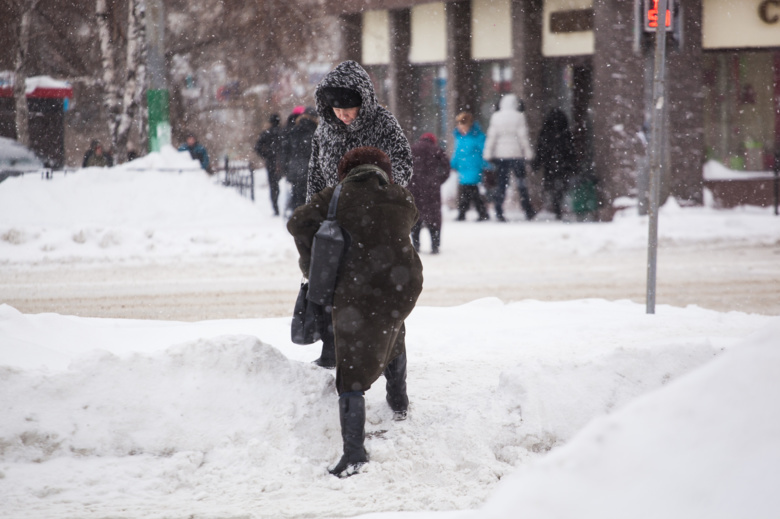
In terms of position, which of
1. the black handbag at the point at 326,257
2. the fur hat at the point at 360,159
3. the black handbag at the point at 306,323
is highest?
the fur hat at the point at 360,159

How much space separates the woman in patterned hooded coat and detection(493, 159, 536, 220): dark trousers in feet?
33.2

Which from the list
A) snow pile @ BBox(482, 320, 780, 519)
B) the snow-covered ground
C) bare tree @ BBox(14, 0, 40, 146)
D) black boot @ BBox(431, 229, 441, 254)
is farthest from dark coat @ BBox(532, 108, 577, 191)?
snow pile @ BBox(482, 320, 780, 519)

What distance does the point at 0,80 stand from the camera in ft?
44.2

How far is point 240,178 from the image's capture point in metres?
15.0

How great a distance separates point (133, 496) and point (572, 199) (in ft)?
40.7

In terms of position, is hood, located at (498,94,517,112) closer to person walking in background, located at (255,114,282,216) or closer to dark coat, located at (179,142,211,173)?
person walking in background, located at (255,114,282,216)

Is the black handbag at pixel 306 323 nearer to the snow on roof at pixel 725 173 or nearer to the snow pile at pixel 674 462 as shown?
the snow pile at pixel 674 462

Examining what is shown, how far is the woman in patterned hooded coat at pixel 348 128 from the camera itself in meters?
4.11

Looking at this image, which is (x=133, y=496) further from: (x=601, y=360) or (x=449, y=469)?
(x=601, y=360)

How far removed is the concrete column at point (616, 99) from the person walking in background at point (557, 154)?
1.91 feet

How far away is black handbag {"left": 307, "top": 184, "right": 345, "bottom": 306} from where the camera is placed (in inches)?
133

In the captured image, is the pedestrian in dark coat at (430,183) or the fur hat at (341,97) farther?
the pedestrian in dark coat at (430,183)

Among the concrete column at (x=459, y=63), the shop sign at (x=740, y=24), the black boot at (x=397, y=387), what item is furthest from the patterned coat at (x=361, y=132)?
the concrete column at (x=459, y=63)

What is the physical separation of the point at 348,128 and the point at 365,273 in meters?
1.12
